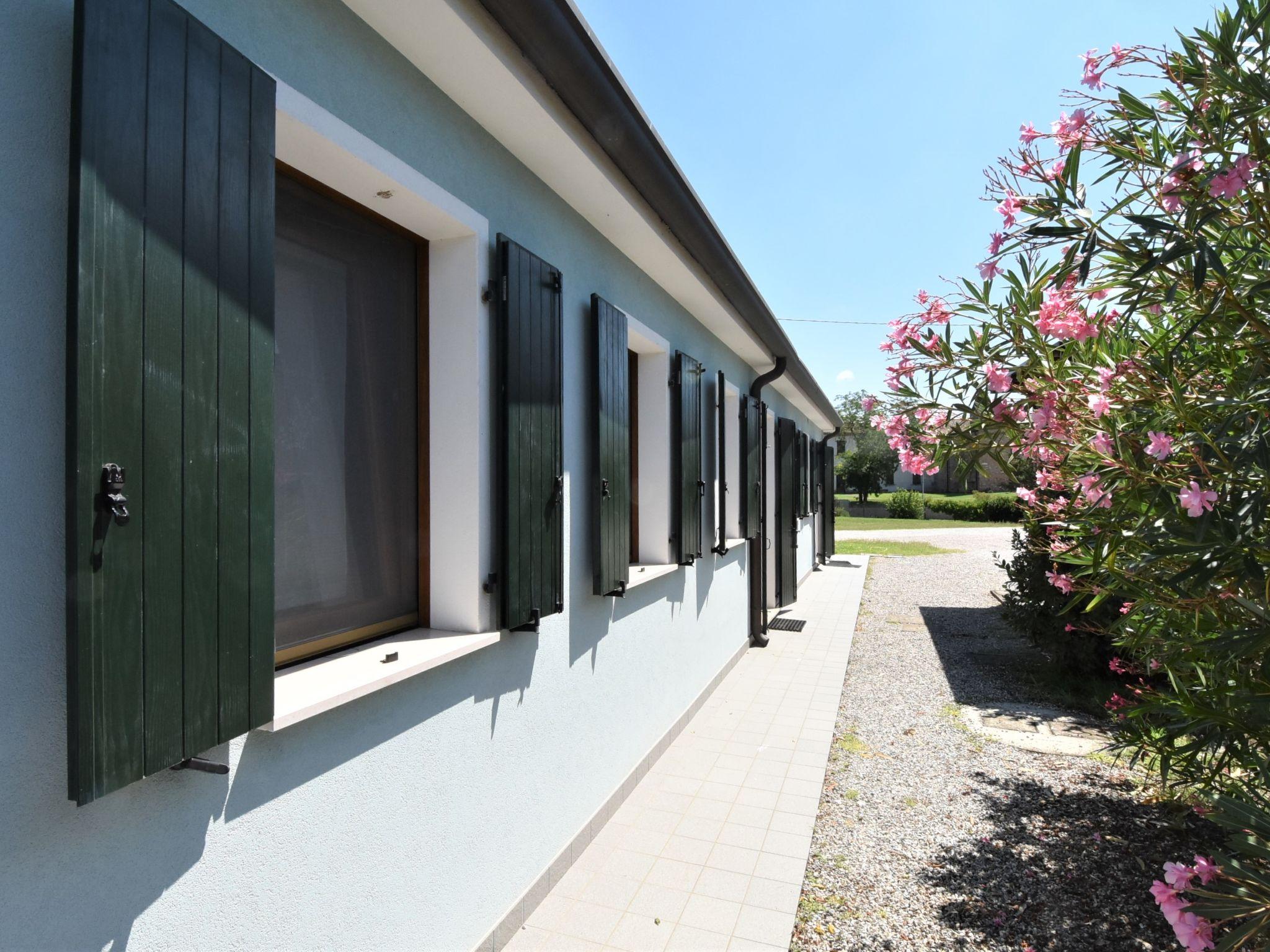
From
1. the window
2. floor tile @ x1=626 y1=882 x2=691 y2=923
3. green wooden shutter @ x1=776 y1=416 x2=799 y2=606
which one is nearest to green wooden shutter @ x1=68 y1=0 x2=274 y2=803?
the window

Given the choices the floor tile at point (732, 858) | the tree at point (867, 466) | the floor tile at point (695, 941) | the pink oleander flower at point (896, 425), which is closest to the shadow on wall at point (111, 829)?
the floor tile at point (695, 941)

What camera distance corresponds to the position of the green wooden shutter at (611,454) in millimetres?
3627

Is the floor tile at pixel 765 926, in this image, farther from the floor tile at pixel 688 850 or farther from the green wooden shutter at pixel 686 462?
the green wooden shutter at pixel 686 462

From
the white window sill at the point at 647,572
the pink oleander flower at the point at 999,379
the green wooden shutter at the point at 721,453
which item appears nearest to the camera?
the pink oleander flower at the point at 999,379

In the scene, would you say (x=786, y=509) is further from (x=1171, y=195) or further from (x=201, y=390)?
(x=201, y=390)

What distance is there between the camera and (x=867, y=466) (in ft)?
153

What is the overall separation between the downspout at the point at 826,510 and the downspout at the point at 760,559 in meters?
8.16

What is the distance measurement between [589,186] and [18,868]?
3.07 m

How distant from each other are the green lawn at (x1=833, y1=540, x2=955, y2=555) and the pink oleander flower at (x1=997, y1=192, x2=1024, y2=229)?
17519 mm

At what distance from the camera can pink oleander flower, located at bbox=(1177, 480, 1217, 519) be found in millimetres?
1655

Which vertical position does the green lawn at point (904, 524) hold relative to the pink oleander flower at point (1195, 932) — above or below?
below

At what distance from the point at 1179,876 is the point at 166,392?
2.90m

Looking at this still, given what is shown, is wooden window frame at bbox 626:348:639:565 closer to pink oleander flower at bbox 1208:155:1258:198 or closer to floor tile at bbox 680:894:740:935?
floor tile at bbox 680:894:740:935

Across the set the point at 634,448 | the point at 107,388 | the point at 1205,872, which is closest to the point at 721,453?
the point at 634,448
